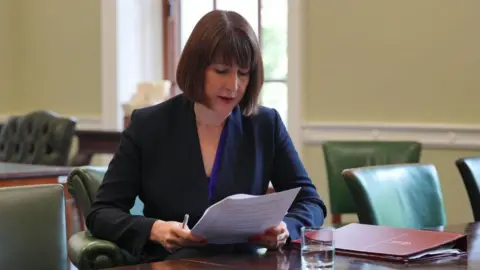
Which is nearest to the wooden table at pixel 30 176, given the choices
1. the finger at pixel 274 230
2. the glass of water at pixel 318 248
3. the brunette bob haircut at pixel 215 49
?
the brunette bob haircut at pixel 215 49

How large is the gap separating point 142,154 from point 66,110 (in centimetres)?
326

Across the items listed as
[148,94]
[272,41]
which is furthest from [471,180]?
[148,94]

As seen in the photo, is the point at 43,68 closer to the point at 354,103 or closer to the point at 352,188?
the point at 354,103

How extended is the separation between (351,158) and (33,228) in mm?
1949

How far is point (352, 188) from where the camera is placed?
209cm

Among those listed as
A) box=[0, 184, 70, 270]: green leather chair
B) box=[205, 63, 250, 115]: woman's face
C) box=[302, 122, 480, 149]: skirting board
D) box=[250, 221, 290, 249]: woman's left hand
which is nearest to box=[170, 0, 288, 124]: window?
box=[302, 122, 480, 149]: skirting board

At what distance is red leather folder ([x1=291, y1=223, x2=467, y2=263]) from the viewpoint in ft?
5.08

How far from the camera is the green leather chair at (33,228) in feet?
5.40

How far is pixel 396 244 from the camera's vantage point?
5.33 ft

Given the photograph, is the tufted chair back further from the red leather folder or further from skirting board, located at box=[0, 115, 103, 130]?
the red leather folder

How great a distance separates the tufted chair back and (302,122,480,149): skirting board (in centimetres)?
120

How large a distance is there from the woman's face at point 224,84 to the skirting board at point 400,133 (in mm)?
1841

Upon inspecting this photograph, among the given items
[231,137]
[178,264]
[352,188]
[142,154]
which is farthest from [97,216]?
[352,188]

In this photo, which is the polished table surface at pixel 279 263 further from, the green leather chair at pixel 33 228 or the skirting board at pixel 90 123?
the skirting board at pixel 90 123
